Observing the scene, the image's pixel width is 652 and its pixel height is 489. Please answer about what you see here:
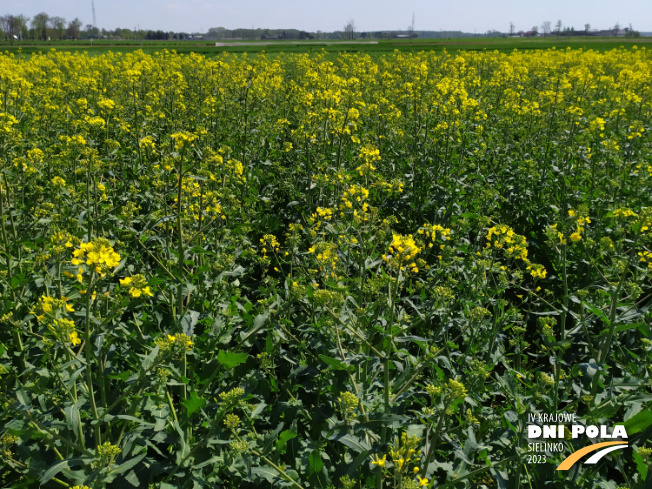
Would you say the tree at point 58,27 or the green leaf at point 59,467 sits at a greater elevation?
the tree at point 58,27

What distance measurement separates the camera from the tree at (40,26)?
96838mm

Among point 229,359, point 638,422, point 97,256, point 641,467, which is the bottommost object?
point 641,467

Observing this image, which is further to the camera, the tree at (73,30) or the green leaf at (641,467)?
the tree at (73,30)

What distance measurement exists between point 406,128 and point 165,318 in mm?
5178

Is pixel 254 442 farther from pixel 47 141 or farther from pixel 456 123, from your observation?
pixel 47 141

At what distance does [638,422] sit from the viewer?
255 centimetres

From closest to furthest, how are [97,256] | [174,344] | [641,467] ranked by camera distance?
[97,256], [174,344], [641,467]

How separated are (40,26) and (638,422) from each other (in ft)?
406

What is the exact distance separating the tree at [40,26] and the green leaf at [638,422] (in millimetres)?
117767

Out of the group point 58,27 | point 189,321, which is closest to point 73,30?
point 58,27

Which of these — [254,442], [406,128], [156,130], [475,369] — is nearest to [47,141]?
[156,130]

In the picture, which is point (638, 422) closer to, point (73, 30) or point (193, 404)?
point (193, 404)

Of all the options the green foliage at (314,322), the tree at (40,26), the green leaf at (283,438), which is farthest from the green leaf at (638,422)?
the tree at (40,26)

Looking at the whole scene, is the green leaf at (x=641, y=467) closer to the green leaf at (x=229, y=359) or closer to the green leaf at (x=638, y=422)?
the green leaf at (x=638, y=422)
